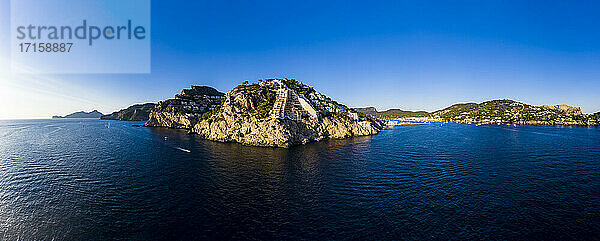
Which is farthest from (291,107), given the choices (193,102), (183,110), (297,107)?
(193,102)

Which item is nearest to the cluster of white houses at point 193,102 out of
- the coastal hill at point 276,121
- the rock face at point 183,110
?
the rock face at point 183,110

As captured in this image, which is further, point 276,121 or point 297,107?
point 297,107

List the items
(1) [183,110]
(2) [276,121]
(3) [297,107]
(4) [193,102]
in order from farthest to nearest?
(4) [193,102] < (1) [183,110] < (3) [297,107] < (2) [276,121]

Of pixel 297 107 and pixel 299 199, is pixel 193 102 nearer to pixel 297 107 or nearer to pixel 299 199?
pixel 297 107

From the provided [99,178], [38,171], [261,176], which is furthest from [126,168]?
[261,176]

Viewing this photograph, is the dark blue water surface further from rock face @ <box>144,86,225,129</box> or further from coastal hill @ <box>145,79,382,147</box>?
rock face @ <box>144,86,225,129</box>

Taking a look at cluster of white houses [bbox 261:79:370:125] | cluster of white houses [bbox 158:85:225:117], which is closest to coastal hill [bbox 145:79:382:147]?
cluster of white houses [bbox 261:79:370:125]

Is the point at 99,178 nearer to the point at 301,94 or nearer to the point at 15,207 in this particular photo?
the point at 15,207
